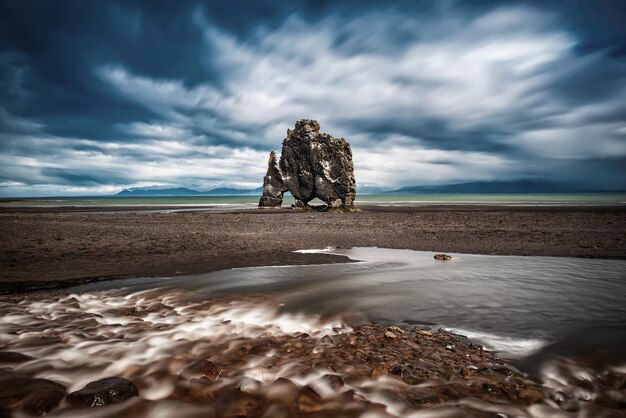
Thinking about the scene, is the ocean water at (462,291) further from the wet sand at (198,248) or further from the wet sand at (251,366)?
the wet sand at (198,248)

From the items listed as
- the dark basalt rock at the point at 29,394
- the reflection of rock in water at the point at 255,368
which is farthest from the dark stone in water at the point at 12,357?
the dark basalt rock at the point at 29,394

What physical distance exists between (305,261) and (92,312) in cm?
721

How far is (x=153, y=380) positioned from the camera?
396cm

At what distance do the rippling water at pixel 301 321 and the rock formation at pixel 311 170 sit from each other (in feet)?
140

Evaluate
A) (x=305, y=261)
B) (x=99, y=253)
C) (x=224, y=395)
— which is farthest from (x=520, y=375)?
(x=99, y=253)

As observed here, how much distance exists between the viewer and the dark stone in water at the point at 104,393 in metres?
3.40

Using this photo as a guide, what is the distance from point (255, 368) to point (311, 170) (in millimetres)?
53841

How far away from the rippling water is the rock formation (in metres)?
42.5

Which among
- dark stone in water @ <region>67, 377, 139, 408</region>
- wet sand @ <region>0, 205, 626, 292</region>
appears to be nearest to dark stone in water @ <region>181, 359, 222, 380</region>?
dark stone in water @ <region>67, 377, 139, 408</region>

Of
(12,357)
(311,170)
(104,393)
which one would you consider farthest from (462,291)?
(311,170)

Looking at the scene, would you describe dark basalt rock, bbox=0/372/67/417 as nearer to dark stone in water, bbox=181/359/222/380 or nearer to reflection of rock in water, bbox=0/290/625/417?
reflection of rock in water, bbox=0/290/625/417

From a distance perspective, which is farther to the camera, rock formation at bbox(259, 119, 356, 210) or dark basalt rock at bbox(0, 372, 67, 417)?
rock formation at bbox(259, 119, 356, 210)

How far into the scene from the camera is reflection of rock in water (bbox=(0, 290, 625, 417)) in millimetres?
3438

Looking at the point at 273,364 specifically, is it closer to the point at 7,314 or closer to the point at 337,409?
the point at 337,409
